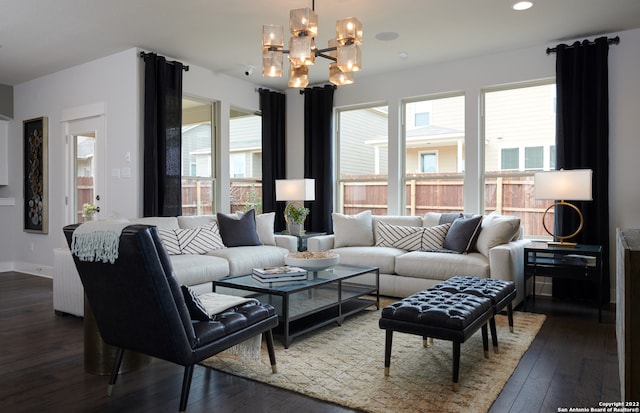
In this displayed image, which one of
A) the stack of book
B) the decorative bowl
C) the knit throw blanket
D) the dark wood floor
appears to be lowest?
the dark wood floor

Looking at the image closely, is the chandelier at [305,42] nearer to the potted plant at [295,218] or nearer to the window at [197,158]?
the potted plant at [295,218]

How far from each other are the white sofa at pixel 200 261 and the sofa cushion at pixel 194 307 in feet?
Answer: 4.79

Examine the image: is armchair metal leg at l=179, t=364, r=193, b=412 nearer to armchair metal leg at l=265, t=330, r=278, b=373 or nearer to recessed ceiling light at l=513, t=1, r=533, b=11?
armchair metal leg at l=265, t=330, r=278, b=373

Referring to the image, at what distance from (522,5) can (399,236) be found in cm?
254

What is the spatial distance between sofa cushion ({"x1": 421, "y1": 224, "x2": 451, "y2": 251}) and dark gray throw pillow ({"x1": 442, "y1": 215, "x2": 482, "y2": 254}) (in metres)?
0.12

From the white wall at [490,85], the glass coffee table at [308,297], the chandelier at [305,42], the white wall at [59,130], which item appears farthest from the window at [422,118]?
the white wall at [59,130]

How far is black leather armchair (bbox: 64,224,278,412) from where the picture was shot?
6.81 feet

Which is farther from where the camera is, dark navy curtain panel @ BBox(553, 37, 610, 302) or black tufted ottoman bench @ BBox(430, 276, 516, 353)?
dark navy curtain panel @ BBox(553, 37, 610, 302)

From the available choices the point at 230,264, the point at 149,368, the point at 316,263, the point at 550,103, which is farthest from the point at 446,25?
the point at 149,368

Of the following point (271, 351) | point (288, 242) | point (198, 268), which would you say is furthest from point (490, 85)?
point (271, 351)

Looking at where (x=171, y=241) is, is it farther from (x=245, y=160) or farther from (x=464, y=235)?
(x=464, y=235)

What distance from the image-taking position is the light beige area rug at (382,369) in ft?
7.83

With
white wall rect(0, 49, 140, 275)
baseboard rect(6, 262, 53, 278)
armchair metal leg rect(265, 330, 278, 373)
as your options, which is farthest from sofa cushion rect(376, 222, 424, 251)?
baseboard rect(6, 262, 53, 278)

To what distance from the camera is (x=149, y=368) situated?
2863mm
